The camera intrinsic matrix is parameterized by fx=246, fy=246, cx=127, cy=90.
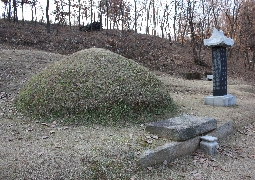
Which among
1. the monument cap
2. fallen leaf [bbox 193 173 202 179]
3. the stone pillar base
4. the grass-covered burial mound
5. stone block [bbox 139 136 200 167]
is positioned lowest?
fallen leaf [bbox 193 173 202 179]

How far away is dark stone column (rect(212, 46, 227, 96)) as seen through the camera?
308 inches

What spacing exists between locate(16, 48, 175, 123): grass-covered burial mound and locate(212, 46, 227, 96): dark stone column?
8.48 feet

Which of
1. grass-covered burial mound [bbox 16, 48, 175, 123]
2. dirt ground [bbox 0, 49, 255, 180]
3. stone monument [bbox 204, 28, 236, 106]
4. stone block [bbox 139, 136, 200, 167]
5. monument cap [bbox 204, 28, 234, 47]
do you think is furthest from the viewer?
stone monument [bbox 204, 28, 236, 106]

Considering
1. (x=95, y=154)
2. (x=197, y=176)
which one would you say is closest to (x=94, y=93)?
(x=95, y=154)

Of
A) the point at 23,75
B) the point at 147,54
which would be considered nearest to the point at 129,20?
the point at 147,54

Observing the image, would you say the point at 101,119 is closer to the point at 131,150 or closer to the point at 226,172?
the point at 131,150

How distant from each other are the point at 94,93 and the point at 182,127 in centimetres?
197

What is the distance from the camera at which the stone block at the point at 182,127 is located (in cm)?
421

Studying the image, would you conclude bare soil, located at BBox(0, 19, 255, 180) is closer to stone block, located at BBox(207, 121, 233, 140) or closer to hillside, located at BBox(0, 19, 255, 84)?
stone block, located at BBox(207, 121, 233, 140)

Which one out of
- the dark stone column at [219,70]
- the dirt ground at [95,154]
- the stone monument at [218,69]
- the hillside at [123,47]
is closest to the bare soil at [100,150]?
the dirt ground at [95,154]

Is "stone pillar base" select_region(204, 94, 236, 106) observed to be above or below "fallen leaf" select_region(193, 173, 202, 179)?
above

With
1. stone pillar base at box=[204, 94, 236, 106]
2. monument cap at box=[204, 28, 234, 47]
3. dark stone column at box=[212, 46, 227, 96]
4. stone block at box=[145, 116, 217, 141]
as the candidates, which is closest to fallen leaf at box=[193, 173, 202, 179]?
stone block at box=[145, 116, 217, 141]

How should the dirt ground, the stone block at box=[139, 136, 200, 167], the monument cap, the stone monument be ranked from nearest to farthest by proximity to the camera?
1. the dirt ground
2. the stone block at box=[139, 136, 200, 167]
3. the monument cap
4. the stone monument

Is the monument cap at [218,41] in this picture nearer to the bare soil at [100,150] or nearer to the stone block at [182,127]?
the bare soil at [100,150]
